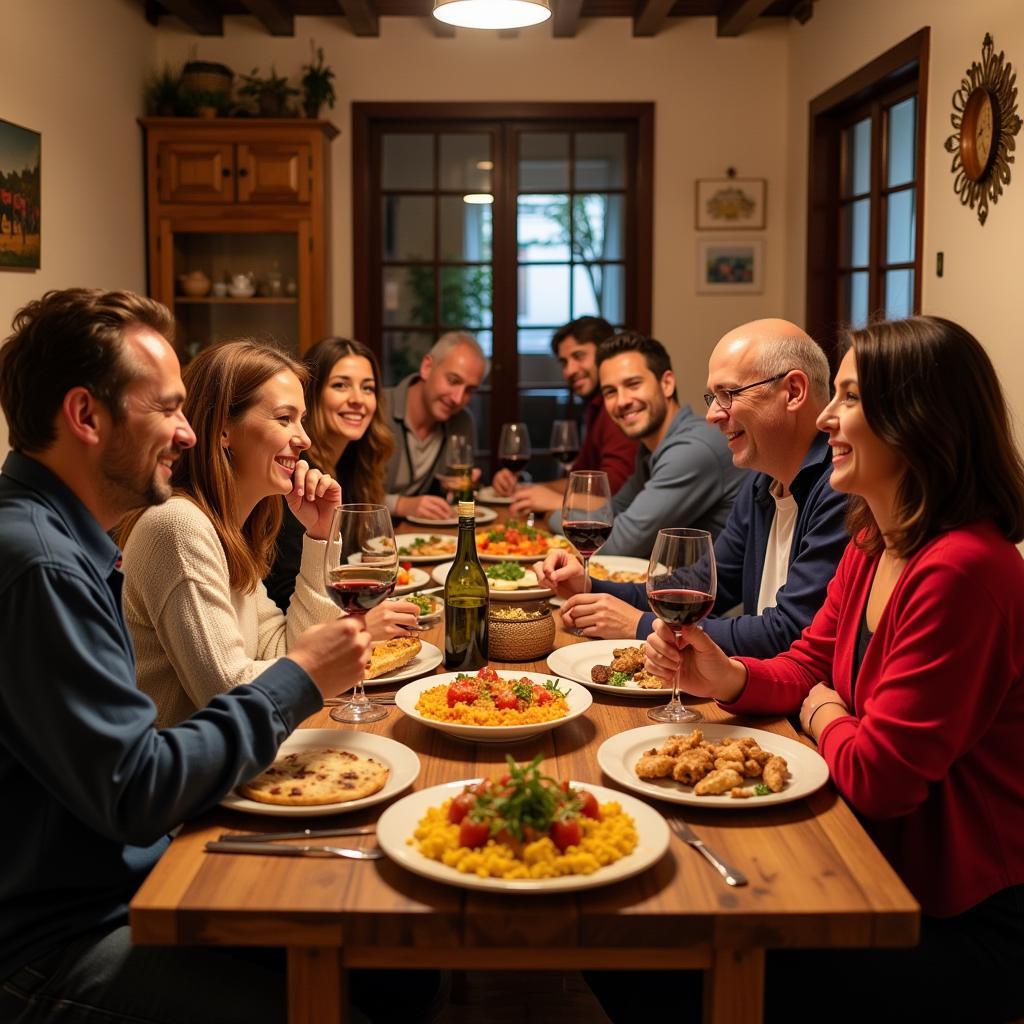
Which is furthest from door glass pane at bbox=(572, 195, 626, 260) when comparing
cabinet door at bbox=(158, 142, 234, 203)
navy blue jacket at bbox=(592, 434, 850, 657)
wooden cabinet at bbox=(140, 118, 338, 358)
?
navy blue jacket at bbox=(592, 434, 850, 657)

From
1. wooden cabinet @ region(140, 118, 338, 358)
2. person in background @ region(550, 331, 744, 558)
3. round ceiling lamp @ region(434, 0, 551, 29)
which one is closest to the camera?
round ceiling lamp @ region(434, 0, 551, 29)

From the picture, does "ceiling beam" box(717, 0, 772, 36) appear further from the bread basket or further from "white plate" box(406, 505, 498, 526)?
the bread basket

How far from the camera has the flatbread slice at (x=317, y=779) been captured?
1.33 m

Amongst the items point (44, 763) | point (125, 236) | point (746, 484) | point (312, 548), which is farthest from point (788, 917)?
point (125, 236)

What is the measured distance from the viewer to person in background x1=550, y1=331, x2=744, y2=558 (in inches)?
130

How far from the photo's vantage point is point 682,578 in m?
1.61

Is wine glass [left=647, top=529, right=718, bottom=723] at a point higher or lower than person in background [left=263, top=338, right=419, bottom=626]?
lower

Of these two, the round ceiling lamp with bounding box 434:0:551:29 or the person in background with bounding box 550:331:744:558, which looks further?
the person in background with bounding box 550:331:744:558

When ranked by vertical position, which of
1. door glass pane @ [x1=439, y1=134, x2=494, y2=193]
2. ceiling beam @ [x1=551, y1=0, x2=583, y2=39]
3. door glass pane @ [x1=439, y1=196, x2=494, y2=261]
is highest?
ceiling beam @ [x1=551, y1=0, x2=583, y2=39]

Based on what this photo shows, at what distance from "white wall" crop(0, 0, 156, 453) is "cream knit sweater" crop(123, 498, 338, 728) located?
2792 mm

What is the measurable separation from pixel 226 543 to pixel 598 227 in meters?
4.78

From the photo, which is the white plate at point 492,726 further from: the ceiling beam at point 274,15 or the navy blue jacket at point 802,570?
the ceiling beam at point 274,15

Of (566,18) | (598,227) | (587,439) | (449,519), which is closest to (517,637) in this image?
(449,519)

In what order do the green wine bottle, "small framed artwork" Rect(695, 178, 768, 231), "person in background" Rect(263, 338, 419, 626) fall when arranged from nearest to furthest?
the green wine bottle, "person in background" Rect(263, 338, 419, 626), "small framed artwork" Rect(695, 178, 768, 231)
